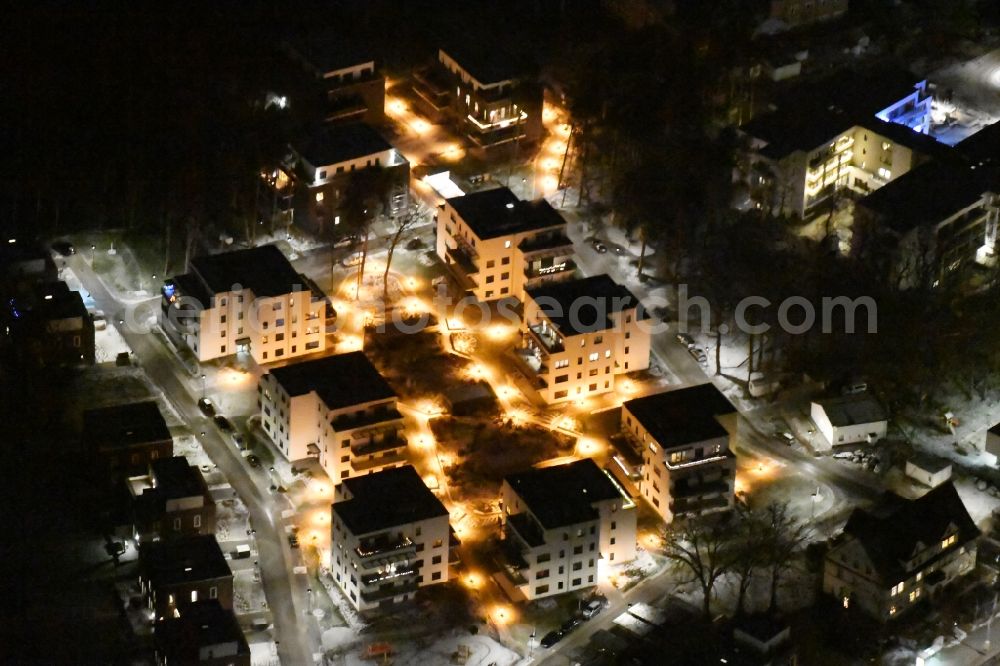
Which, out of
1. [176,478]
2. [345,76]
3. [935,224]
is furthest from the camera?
[345,76]

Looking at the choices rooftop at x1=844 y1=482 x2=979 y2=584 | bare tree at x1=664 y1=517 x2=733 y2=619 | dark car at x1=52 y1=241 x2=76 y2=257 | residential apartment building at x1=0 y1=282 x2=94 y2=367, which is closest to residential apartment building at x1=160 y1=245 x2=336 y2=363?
residential apartment building at x1=0 y1=282 x2=94 y2=367

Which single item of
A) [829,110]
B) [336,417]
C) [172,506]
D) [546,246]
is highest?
[829,110]

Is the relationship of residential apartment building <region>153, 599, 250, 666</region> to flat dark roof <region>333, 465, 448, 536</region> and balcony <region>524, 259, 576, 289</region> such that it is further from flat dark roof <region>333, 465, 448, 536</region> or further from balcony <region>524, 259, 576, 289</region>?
balcony <region>524, 259, 576, 289</region>

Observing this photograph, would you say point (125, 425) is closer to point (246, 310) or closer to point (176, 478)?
point (176, 478)

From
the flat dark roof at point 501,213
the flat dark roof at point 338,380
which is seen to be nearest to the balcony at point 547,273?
the flat dark roof at point 501,213

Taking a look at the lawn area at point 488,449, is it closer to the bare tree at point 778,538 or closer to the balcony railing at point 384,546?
the balcony railing at point 384,546

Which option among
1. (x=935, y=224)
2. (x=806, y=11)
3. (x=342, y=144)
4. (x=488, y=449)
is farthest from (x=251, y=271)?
(x=806, y=11)
